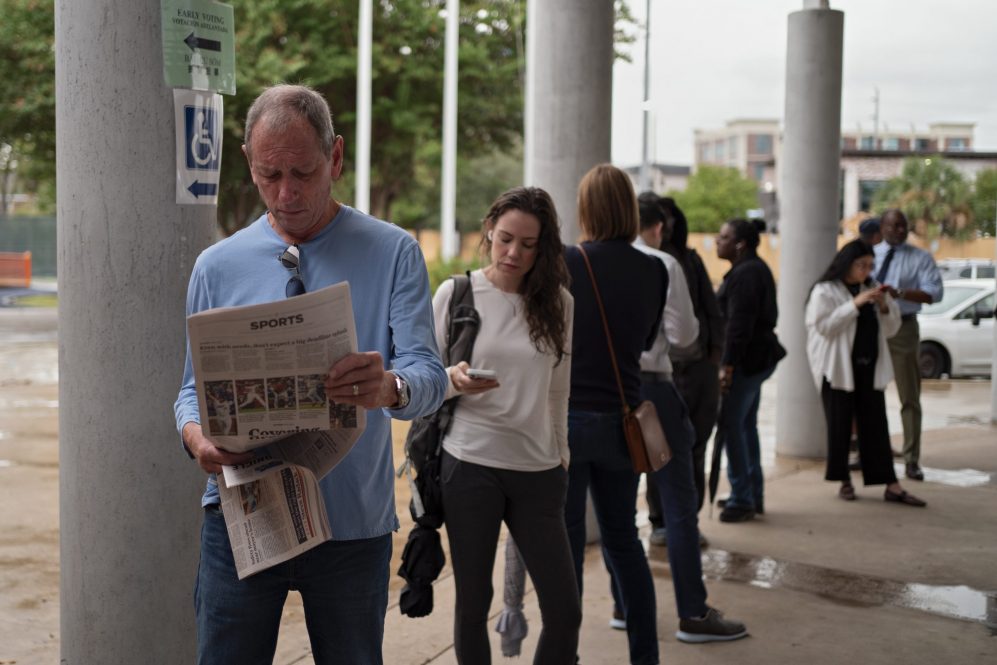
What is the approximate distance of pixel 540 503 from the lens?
4008 millimetres

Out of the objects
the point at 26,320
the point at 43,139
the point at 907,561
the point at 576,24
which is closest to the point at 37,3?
the point at 43,139

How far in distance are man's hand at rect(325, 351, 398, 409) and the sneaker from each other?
11.0 feet

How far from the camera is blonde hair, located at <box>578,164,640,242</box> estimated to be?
15.7ft

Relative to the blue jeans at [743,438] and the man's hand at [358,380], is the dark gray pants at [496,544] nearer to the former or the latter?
the man's hand at [358,380]

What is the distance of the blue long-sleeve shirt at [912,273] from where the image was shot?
9.52 meters

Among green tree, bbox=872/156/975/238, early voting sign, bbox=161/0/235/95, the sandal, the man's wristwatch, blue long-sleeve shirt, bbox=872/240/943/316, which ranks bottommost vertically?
the sandal

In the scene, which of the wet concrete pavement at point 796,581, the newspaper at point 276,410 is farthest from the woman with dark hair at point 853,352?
the newspaper at point 276,410

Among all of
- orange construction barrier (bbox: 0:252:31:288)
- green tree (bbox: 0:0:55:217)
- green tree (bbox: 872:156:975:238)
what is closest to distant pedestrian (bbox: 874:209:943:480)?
green tree (bbox: 0:0:55:217)

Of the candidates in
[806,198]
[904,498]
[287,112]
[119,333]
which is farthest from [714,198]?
[287,112]

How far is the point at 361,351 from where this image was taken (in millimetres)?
2771

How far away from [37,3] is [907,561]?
22.3 m

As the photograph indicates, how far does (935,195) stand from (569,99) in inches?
2050

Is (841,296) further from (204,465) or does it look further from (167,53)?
(204,465)

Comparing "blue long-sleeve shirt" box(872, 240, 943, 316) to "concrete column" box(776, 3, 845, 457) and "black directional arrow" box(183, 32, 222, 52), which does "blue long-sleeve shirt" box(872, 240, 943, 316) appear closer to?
"concrete column" box(776, 3, 845, 457)
